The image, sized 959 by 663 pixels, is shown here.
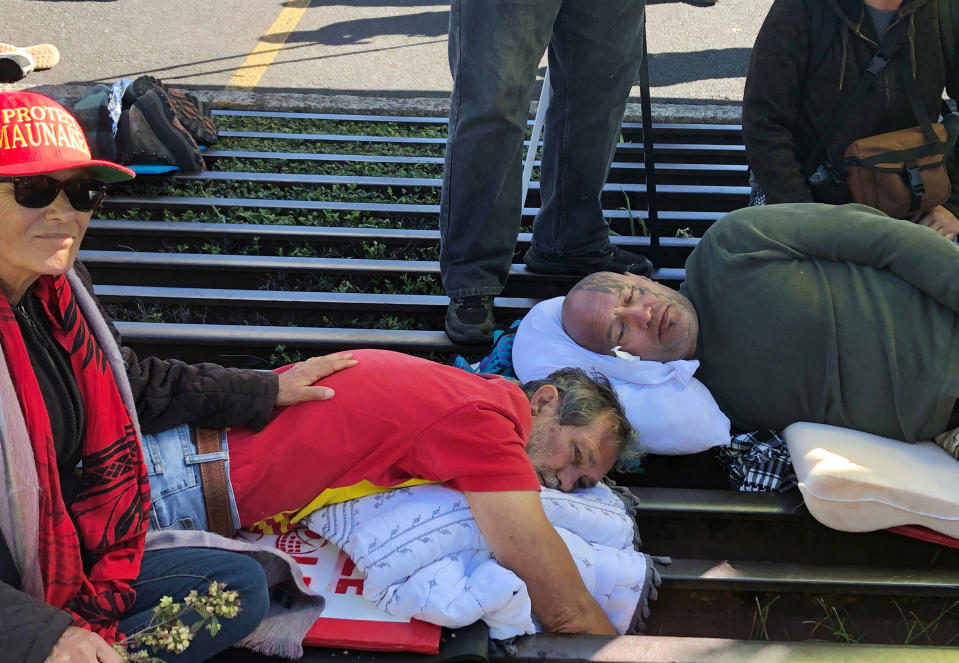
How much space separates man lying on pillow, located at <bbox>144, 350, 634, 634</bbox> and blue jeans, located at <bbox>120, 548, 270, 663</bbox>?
0.55ft

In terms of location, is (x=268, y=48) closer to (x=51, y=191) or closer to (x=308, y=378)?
(x=308, y=378)

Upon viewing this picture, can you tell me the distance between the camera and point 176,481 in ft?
6.32

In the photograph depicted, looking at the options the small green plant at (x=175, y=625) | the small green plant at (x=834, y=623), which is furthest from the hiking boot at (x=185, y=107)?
the small green plant at (x=834, y=623)

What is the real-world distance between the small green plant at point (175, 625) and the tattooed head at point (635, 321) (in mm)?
1370

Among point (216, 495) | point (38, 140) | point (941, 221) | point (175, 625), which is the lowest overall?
point (175, 625)

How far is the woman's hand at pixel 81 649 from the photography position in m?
1.41

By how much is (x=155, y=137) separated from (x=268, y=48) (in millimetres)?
2785

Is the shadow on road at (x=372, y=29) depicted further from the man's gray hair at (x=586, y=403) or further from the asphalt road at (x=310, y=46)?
the man's gray hair at (x=586, y=403)

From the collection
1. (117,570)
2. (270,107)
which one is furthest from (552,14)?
(270,107)

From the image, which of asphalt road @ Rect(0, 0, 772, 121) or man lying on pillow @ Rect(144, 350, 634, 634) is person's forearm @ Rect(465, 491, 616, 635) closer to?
man lying on pillow @ Rect(144, 350, 634, 634)

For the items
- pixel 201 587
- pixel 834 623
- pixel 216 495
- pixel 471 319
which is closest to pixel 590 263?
pixel 471 319

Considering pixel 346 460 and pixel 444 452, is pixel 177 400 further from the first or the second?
pixel 444 452

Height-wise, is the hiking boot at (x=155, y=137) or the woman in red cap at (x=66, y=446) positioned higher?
the hiking boot at (x=155, y=137)

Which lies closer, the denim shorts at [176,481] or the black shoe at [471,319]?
the denim shorts at [176,481]
